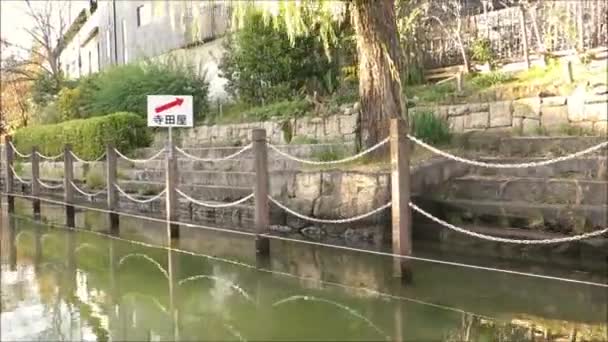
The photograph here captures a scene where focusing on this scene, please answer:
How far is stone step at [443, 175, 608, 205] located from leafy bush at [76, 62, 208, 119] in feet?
30.9

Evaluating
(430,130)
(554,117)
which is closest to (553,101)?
(554,117)

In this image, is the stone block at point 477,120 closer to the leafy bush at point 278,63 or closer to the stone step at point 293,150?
the stone step at point 293,150

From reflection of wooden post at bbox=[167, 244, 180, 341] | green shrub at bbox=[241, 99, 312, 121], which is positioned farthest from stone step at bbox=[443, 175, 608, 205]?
green shrub at bbox=[241, 99, 312, 121]

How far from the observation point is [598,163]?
25.9ft

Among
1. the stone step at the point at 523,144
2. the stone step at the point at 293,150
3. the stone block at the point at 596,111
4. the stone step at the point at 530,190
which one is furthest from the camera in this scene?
the stone step at the point at 293,150

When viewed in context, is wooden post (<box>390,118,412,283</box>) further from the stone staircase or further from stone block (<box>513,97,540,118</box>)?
stone block (<box>513,97,540,118</box>)

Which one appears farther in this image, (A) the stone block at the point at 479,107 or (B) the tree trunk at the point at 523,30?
(B) the tree trunk at the point at 523,30

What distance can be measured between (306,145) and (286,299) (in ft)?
19.2

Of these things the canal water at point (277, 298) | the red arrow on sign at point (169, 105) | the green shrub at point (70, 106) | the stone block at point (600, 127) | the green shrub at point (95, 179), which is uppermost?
the green shrub at point (70, 106)

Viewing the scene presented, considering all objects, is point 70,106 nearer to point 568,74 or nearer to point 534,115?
point 534,115

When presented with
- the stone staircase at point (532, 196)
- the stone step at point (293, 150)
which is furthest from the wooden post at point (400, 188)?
the stone step at point (293, 150)

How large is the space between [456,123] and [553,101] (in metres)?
1.55

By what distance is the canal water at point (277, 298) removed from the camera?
193 inches

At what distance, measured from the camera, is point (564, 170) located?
824 cm
